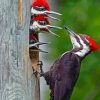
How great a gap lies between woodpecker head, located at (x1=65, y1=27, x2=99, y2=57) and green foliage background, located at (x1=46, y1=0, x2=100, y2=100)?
59.1 inches

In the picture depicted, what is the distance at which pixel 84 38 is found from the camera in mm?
10359

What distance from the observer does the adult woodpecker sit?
33.4 ft

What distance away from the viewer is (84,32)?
12438 millimetres

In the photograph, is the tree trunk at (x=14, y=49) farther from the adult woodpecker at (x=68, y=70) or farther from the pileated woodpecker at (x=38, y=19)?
the adult woodpecker at (x=68, y=70)

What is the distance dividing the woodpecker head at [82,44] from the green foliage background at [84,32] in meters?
1.50

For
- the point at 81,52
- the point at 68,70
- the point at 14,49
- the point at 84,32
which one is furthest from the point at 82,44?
the point at 84,32

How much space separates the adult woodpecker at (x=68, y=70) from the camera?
401 inches

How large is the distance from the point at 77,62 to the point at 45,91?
2216mm

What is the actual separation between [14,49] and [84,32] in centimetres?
286

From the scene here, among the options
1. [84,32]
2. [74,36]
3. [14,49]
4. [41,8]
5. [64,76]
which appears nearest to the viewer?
[14,49]

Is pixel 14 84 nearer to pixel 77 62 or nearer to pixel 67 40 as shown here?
pixel 77 62

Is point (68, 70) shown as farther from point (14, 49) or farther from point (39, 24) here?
point (14, 49)

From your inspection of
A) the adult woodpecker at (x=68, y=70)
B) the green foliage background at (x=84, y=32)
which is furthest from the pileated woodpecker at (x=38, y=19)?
the green foliage background at (x=84, y=32)

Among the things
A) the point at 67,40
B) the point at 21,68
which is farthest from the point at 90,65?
the point at 21,68
